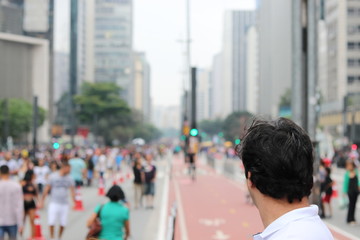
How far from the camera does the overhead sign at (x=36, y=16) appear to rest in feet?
335

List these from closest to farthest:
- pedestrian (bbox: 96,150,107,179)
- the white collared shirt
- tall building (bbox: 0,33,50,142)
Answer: the white collared shirt → pedestrian (bbox: 96,150,107,179) → tall building (bbox: 0,33,50,142)

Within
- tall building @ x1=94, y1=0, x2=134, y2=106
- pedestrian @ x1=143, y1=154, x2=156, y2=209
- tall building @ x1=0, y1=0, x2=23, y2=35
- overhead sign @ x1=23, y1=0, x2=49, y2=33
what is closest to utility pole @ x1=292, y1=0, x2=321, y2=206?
pedestrian @ x1=143, y1=154, x2=156, y2=209

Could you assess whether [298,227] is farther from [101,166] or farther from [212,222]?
[101,166]

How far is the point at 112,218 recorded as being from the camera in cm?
730

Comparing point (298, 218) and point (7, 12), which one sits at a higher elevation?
point (7, 12)

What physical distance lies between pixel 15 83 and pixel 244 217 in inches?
3352

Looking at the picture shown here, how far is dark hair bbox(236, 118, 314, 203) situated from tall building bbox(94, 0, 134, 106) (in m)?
193

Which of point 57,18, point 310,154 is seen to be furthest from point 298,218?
point 57,18

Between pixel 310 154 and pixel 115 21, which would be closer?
pixel 310 154

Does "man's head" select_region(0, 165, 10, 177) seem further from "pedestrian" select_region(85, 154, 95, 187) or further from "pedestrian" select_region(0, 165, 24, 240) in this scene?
"pedestrian" select_region(85, 154, 95, 187)

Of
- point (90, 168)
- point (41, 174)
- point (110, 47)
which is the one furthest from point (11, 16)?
point (110, 47)

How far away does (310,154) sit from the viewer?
2086mm

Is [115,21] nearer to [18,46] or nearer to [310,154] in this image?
[18,46]

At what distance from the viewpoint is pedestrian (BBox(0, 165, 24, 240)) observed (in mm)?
8930
